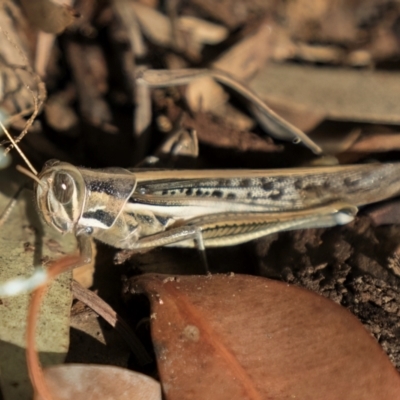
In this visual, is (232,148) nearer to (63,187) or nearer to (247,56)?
(247,56)

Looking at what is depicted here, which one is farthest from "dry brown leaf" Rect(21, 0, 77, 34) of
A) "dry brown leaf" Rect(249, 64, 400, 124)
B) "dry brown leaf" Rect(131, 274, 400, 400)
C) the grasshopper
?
"dry brown leaf" Rect(131, 274, 400, 400)

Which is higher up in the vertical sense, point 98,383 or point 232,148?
point 232,148

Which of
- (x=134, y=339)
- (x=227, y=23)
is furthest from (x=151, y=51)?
(x=134, y=339)

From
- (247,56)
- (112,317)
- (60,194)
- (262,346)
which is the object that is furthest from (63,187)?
(247,56)

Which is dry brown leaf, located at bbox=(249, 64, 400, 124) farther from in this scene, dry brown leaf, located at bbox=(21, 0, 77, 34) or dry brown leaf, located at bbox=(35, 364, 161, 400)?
dry brown leaf, located at bbox=(35, 364, 161, 400)

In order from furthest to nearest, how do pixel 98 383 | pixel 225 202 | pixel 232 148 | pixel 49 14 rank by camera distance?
pixel 232 148, pixel 49 14, pixel 225 202, pixel 98 383

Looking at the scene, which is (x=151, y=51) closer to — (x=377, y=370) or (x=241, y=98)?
(x=241, y=98)
